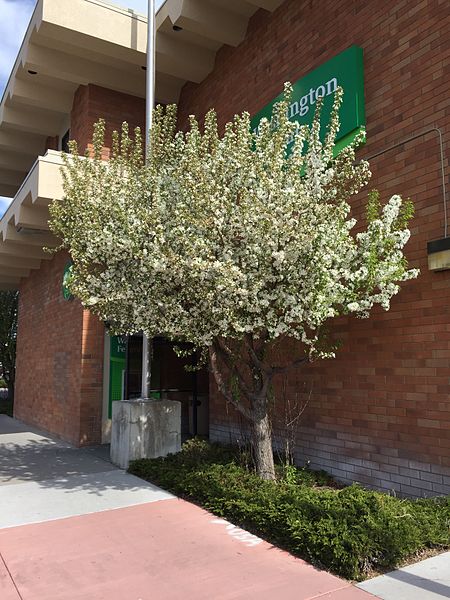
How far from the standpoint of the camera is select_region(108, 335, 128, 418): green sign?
1077cm

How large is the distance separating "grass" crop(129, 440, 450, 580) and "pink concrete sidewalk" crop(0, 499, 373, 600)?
0.55 ft

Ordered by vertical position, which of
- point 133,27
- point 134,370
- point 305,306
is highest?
point 133,27

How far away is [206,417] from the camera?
1170 centimetres

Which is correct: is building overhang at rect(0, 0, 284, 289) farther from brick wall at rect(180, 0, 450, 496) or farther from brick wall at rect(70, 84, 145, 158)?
brick wall at rect(180, 0, 450, 496)

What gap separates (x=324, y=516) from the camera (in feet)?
15.4

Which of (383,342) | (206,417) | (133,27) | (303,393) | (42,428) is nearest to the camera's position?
(383,342)

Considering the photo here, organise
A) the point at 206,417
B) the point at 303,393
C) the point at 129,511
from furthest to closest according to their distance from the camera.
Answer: the point at 206,417, the point at 303,393, the point at 129,511

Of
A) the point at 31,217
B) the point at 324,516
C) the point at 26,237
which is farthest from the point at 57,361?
the point at 324,516

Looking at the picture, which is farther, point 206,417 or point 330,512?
point 206,417

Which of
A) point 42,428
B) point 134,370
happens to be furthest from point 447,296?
point 42,428

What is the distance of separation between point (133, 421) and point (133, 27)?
7.73 metres

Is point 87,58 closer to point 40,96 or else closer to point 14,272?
point 40,96

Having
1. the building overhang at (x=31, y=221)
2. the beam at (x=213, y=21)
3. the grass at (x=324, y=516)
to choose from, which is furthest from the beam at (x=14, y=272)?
the grass at (x=324, y=516)

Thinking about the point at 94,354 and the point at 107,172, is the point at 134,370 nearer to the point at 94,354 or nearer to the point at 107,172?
the point at 94,354
